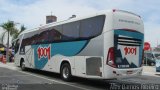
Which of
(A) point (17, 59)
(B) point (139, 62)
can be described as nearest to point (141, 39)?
(B) point (139, 62)

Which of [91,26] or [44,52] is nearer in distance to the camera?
[91,26]

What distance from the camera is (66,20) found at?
711 inches

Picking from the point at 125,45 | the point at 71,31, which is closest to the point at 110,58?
the point at 125,45

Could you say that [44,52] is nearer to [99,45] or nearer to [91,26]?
[91,26]

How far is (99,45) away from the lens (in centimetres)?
1489

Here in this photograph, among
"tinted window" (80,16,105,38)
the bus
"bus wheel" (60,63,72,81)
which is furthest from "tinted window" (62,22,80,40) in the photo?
"bus wheel" (60,63,72,81)

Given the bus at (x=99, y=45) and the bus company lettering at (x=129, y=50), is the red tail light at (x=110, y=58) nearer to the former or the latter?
the bus at (x=99, y=45)

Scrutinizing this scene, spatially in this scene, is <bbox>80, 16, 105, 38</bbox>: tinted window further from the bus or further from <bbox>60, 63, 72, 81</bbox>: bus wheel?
<bbox>60, 63, 72, 81</bbox>: bus wheel

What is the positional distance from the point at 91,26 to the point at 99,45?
48.0 inches

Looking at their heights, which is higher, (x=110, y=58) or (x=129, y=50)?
(x=129, y=50)

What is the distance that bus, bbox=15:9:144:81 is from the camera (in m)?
14.6

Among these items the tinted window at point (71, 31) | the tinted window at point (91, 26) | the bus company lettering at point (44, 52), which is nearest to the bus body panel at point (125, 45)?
the tinted window at point (91, 26)

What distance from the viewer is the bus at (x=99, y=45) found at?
14.6m

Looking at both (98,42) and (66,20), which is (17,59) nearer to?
(66,20)
